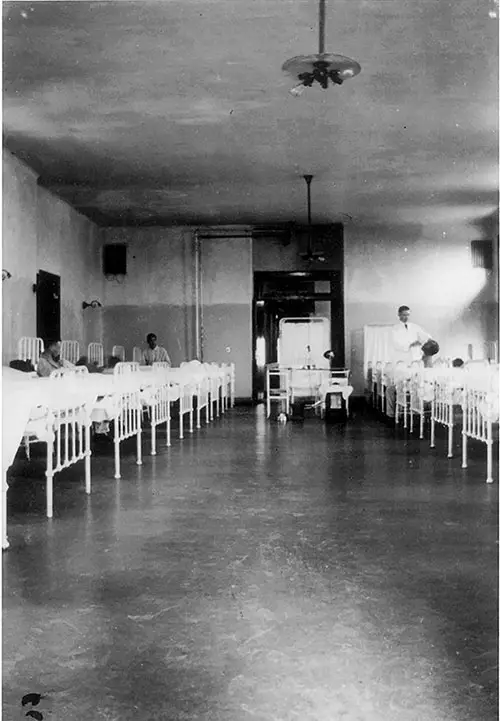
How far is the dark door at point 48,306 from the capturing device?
9719 mm

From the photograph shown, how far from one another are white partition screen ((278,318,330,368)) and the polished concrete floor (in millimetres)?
10837

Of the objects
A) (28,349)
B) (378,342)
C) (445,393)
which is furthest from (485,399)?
(378,342)

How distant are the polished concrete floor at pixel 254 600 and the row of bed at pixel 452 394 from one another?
1.79ft

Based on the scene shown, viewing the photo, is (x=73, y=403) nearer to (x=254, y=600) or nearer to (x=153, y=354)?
(x=254, y=600)

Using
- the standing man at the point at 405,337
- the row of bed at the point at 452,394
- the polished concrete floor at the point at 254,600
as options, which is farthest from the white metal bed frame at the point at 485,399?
the standing man at the point at 405,337

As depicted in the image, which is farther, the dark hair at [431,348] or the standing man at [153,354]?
the standing man at [153,354]

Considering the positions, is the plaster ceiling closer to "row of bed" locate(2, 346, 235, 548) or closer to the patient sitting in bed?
the patient sitting in bed

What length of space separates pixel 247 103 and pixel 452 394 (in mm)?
3158

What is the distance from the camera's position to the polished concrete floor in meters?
1.95

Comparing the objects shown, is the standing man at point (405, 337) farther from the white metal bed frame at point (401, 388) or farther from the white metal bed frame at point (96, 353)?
the white metal bed frame at point (96, 353)

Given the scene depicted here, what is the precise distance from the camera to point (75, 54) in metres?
5.48

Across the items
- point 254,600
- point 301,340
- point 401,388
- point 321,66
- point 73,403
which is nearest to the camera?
point 254,600

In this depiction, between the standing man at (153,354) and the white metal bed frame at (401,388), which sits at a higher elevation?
the standing man at (153,354)

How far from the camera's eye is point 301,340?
16.7 m
